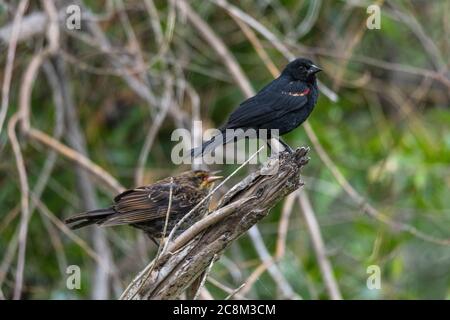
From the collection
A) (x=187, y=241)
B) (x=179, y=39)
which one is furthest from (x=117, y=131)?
(x=187, y=241)

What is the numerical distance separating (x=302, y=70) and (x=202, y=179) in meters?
0.98

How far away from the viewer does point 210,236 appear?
4.21 m

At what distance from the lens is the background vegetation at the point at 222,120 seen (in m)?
7.12

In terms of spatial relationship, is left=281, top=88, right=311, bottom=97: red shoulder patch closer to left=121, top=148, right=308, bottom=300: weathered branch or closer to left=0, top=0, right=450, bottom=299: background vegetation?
left=0, top=0, right=450, bottom=299: background vegetation

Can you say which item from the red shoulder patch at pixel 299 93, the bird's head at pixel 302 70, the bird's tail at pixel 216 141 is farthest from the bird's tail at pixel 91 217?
the bird's head at pixel 302 70

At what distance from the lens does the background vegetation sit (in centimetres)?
712

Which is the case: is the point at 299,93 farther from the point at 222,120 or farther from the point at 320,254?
the point at 222,120

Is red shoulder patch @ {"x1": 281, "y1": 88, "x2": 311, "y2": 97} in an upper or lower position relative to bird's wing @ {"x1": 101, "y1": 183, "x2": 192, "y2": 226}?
upper

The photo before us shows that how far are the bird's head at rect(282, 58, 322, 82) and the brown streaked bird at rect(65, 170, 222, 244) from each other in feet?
2.84

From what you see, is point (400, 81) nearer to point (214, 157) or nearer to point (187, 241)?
point (214, 157)

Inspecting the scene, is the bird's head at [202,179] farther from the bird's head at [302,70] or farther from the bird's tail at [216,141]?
the bird's head at [302,70]

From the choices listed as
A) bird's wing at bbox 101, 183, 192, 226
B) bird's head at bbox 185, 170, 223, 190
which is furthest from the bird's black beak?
bird's wing at bbox 101, 183, 192, 226

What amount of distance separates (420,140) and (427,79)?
5.07 feet

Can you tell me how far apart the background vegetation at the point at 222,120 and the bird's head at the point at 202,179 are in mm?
720
